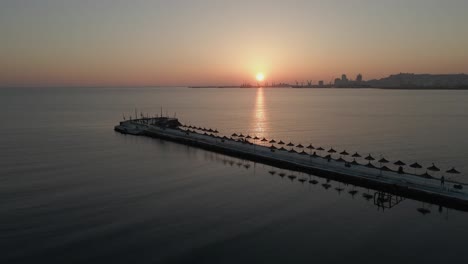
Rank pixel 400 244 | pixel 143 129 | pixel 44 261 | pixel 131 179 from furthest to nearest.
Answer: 1. pixel 143 129
2. pixel 131 179
3. pixel 400 244
4. pixel 44 261

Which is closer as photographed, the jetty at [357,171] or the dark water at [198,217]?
the dark water at [198,217]

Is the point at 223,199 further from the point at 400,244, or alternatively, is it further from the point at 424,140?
the point at 424,140

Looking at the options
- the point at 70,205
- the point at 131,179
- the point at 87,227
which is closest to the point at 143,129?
the point at 131,179

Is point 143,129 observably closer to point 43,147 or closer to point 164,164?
point 43,147

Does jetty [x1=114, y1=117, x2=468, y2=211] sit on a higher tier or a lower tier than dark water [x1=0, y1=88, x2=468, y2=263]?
higher

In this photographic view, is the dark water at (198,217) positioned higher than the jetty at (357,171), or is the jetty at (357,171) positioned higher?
the jetty at (357,171)

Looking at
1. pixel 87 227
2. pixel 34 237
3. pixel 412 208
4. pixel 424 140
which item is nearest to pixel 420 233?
pixel 412 208

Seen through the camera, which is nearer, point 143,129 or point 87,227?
point 87,227

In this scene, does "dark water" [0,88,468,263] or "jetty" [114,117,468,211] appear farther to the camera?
"jetty" [114,117,468,211]

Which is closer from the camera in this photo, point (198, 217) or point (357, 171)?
point (198, 217)

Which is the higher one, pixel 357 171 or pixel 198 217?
pixel 357 171

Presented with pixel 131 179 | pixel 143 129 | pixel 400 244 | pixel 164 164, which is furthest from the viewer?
pixel 143 129
